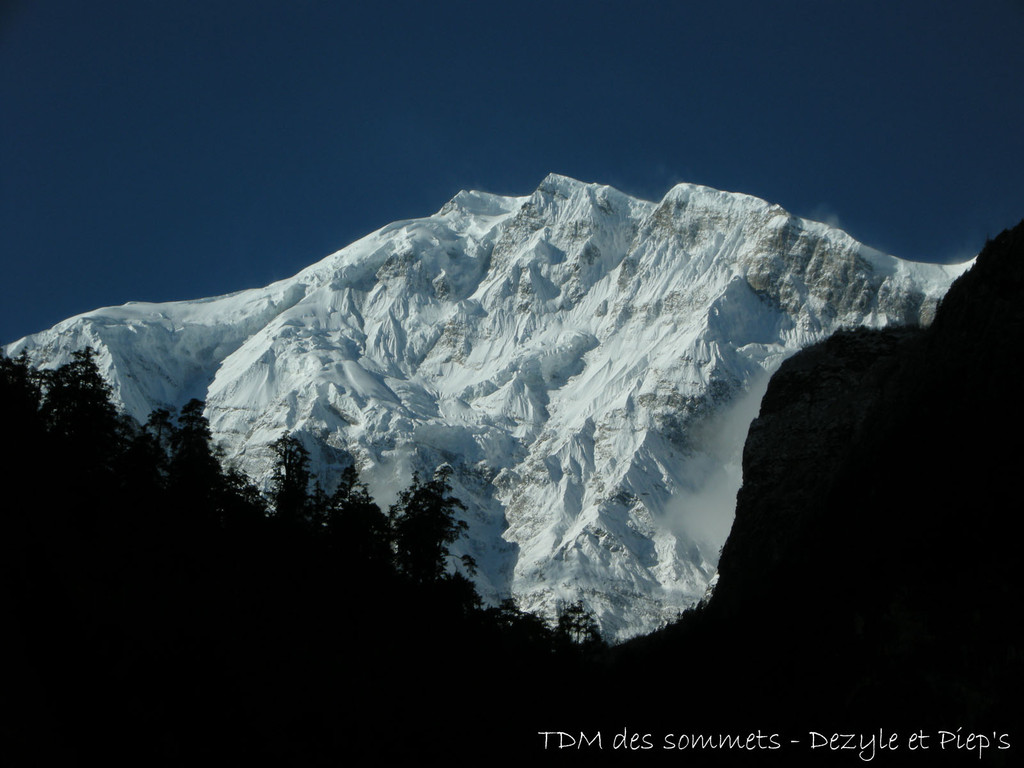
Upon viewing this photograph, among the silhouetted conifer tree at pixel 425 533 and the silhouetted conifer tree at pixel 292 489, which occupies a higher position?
the silhouetted conifer tree at pixel 292 489

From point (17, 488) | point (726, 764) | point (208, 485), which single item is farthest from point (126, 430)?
point (726, 764)

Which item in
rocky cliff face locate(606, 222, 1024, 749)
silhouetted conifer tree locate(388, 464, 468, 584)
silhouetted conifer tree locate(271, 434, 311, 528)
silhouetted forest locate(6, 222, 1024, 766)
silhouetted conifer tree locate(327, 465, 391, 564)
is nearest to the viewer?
rocky cliff face locate(606, 222, 1024, 749)

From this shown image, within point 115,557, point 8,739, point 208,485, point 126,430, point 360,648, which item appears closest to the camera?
point 8,739

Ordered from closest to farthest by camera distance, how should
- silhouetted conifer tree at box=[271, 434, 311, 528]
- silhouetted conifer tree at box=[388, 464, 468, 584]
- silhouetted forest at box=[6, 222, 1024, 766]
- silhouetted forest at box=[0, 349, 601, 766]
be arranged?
silhouetted forest at box=[6, 222, 1024, 766]
silhouetted forest at box=[0, 349, 601, 766]
silhouetted conifer tree at box=[271, 434, 311, 528]
silhouetted conifer tree at box=[388, 464, 468, 584]

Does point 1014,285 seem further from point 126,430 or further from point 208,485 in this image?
point 126,430

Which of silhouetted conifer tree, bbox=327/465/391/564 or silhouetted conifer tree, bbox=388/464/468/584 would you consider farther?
silhouetted conifer tree, bbox=388/464/468/584

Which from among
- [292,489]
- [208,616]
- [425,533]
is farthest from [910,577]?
[292,489]

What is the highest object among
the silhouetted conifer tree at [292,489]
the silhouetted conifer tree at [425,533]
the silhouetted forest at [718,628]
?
the silhouetted conifer tree at [292,489]

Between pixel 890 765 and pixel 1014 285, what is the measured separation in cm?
1151

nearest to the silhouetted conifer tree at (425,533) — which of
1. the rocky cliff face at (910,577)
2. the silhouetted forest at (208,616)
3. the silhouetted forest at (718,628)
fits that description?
the silhouetted forest at (208,616)

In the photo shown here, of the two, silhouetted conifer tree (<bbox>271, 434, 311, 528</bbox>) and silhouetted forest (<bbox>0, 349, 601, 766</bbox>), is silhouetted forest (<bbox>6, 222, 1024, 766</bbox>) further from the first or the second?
silhouetted conifer tree (<bbox>271, 434, 311, 528</bbox>)

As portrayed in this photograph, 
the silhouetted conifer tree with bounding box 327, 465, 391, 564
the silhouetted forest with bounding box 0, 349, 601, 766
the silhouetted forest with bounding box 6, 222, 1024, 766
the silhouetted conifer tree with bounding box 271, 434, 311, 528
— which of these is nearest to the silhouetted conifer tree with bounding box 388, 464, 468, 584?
the silhouetted forest with bounding box 0, 349, 601, 766

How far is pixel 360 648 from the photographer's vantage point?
33.8 metres

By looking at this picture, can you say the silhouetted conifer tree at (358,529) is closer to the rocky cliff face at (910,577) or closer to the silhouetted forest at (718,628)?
the silhouetted forest at (718,628)
